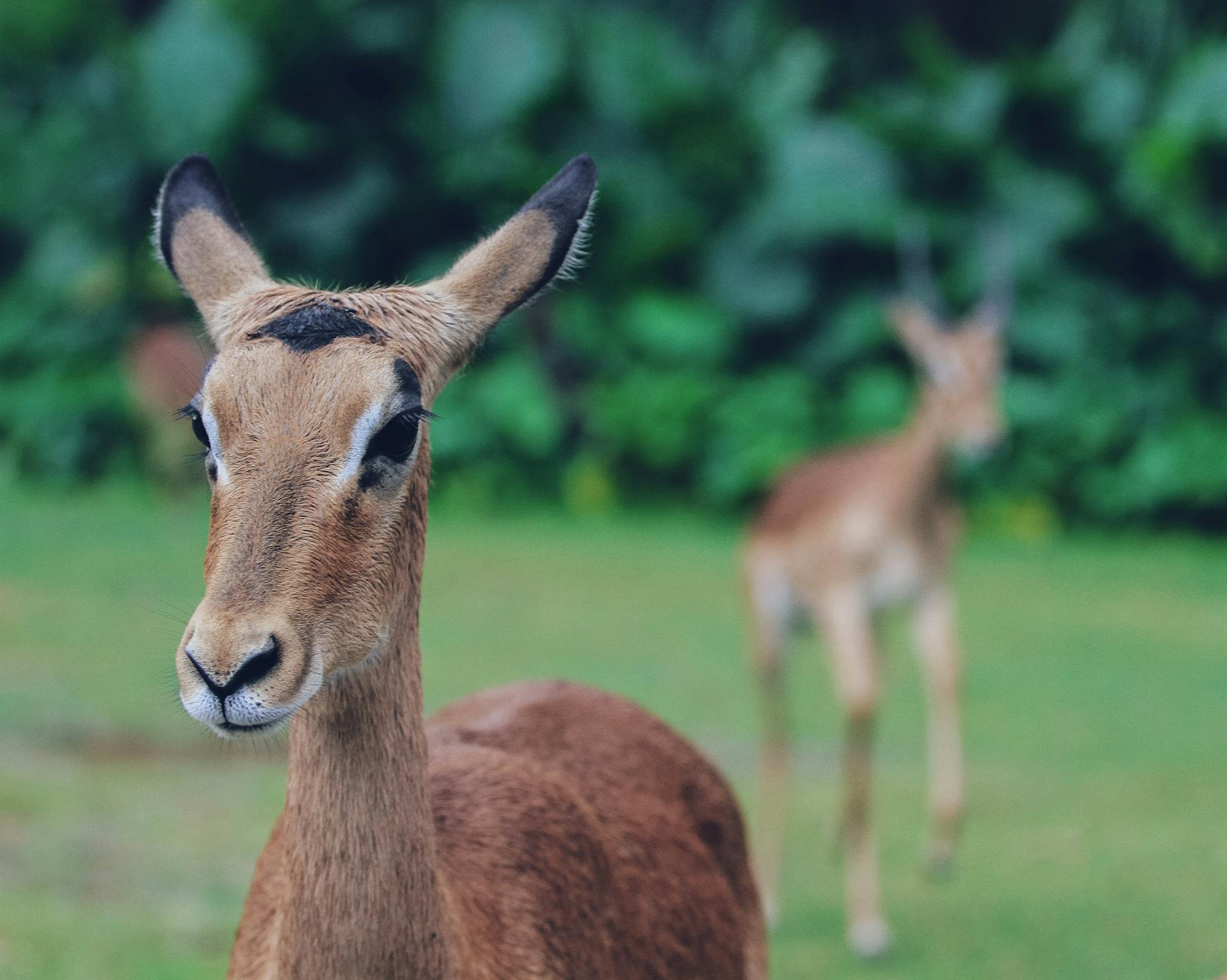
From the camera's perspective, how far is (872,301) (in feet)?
47.3

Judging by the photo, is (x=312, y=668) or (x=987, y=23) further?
(x=987, y=23)

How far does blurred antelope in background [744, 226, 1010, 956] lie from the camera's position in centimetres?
659

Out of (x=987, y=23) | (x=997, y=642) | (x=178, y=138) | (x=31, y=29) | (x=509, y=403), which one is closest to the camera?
(x=997, y=642)

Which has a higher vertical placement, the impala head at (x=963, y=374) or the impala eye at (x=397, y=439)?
the impala head at (x=963, y=374)

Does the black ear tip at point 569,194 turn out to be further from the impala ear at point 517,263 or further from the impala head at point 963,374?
the impala head at point 963,374

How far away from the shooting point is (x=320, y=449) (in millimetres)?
2357

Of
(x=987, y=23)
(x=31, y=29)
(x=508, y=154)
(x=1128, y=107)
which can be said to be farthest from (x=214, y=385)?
(x=987, y=23)

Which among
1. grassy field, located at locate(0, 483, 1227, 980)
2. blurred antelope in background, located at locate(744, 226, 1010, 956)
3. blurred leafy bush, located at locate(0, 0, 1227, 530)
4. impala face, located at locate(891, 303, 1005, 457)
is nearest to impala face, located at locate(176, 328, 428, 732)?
grassy field, located at locate(0, 483, 1227, 980)

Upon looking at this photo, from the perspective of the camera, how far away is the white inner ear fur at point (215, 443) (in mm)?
2359

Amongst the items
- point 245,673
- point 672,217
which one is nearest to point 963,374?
point 245,673

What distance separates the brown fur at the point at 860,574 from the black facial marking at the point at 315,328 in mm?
4097

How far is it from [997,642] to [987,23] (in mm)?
10749

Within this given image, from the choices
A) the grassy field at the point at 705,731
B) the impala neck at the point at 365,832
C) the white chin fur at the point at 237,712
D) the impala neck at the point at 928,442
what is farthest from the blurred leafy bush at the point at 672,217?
the white chin fur at the point at 237,712

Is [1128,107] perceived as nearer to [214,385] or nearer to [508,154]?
[508,154]
